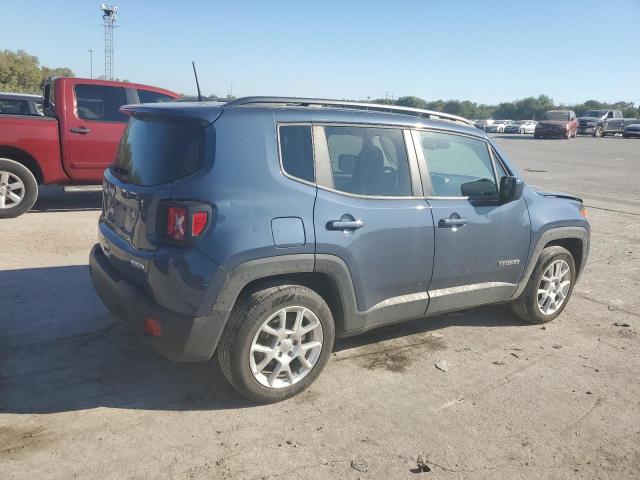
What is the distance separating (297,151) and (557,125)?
36.2m

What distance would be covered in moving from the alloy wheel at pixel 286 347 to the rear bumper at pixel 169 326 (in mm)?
266

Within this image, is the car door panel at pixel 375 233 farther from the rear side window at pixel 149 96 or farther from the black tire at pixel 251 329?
the rear side window at pixel 149 96

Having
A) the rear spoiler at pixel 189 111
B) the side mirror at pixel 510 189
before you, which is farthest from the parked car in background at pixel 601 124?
the rear spoiler at pixel 189 111

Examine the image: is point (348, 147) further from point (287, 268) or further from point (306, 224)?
point (287, 268)

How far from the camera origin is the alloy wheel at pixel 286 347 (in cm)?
327

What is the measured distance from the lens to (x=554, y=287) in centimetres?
492

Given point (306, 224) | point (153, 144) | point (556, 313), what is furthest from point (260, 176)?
point (556, 313)

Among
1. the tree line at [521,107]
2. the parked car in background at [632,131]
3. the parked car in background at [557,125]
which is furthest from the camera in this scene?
the tree line at [521,107]

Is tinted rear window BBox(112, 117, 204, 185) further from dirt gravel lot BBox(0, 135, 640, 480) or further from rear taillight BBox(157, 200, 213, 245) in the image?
dirt gravel lot BBox(0, 135, 640, 480)

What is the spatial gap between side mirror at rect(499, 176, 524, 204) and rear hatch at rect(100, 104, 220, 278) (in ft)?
7.82

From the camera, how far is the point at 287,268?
126 inches

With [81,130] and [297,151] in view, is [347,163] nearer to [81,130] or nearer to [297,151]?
[297,151]

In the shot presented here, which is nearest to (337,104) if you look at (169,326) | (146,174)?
(146,174)

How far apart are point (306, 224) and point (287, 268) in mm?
283
